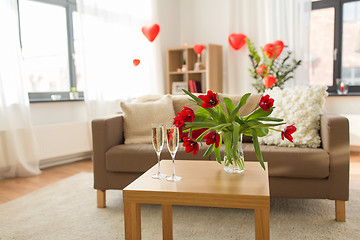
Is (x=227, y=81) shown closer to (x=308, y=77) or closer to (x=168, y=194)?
(x=308, y=77)

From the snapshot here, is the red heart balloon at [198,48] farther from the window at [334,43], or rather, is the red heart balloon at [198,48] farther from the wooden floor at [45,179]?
the wooden floor at [45,179]

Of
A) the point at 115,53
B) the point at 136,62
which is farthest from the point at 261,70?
the point at 115,53

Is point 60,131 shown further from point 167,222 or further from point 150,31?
point 167,222

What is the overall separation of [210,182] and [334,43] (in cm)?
393

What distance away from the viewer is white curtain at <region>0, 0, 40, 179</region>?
3.22 metres

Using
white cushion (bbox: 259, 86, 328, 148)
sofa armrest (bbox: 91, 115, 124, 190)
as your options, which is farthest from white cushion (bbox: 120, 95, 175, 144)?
white cushion (bbox: 259, 86, 328, 148)

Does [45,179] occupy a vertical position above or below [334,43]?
below

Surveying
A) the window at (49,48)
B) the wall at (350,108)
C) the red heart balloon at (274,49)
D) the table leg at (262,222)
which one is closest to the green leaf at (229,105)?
the table leg at (262,222)

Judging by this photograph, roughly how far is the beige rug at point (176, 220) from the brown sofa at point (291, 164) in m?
0.14

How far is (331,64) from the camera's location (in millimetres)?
4703

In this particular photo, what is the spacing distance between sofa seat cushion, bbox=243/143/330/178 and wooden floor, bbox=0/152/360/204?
3.12 ft

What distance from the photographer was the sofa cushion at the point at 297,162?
6.82 ft

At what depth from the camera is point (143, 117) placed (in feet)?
8.81

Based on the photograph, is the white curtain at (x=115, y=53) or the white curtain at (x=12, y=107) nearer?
the white curtain at (x=12, y=107)
